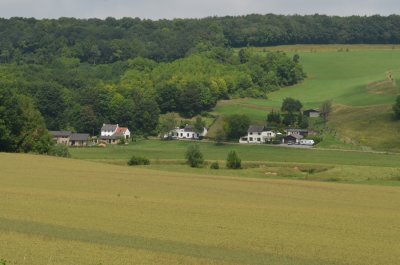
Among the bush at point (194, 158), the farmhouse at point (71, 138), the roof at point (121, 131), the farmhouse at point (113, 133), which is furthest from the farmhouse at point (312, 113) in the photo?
the bush at point (194, 158)

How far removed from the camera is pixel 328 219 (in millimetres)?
42656

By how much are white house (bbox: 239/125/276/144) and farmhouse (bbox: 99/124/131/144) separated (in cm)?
2077

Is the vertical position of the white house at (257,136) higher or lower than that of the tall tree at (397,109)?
lower

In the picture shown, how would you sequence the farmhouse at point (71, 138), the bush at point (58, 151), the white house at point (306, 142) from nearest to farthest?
the bush at point (58, 151) → the white house at point (306, 142) → the farmhouse at point (71, 138)

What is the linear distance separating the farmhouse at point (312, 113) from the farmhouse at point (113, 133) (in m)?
32.1

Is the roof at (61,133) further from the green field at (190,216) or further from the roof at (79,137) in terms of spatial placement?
the green field at (190,216)

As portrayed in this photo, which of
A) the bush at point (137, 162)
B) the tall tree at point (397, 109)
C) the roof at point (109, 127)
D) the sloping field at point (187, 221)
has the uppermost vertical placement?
the tall tree at point (397, 109)

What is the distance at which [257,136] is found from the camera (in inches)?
5177

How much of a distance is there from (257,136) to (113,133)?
27562 mm

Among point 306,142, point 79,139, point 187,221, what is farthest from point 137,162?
point 79,139

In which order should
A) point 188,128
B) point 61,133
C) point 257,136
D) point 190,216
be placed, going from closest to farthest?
point 190,216, point 257,136, point 61,133, point 188,128

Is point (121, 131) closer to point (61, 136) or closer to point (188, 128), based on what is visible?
point (61, 136)

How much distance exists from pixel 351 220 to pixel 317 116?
107 meters

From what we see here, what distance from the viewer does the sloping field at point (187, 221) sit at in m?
31.1
